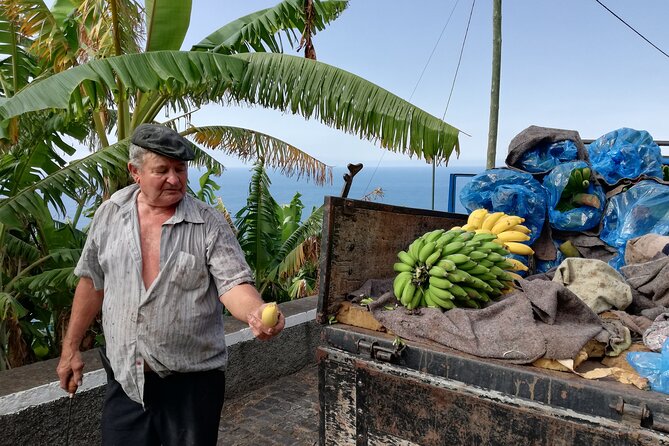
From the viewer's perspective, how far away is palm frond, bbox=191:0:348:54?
5555mm

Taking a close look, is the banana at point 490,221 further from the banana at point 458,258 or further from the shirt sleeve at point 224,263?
the shirt sleeve at point 224,263

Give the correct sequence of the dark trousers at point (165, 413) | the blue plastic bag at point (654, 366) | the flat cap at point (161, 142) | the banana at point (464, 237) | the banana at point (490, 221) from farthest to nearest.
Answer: the banana at point (490, 221) < the banana at point (464, 237) < the dark trousers at point (165, 413) < the flat cap at point (161, 142) < the blue plastic bag at point (654, 366)

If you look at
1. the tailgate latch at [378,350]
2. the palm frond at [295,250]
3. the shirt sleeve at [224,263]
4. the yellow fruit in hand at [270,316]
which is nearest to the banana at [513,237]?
the tailgate latch at [378,350]

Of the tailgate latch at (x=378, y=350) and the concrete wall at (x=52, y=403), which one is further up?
the tailgate latch at (x=378, y=350)

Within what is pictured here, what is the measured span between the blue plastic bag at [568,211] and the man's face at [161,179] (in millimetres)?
2635

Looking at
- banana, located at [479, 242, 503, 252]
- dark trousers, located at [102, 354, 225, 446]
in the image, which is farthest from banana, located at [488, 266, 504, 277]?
dark trousers, located at [102, 354, 225, 446]

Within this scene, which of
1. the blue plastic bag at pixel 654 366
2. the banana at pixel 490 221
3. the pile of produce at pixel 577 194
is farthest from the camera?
the pile of produce at pixel 577 194

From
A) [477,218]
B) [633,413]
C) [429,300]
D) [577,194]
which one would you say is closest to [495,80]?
[577,194]

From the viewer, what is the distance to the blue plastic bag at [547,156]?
3.66 meters

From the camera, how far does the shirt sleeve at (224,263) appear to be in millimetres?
1968

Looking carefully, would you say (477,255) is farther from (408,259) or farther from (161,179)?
(161,179)

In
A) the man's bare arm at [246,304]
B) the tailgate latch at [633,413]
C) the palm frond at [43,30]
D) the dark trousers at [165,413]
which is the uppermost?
the palm frond at [43,30]

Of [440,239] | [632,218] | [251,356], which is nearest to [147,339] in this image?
[440,239]

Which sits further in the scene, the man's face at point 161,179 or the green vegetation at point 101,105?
the green vegetation at point 101,105
